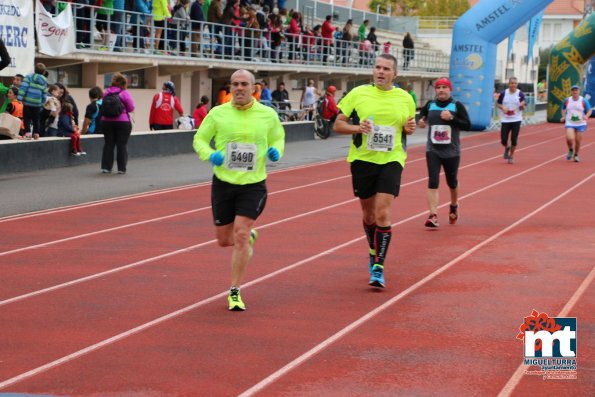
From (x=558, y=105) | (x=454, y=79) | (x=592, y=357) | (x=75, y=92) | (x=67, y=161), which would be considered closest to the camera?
(x=592, y=357)

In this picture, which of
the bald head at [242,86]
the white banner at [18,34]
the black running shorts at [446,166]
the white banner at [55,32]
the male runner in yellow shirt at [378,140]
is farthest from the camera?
the white banner at [55,32]

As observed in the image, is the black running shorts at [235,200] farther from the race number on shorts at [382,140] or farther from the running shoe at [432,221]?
the running shoe at [432,221]

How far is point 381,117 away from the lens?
10.3 metres

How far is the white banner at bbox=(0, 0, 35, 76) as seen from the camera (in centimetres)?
2145

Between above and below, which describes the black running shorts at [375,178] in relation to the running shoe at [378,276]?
above

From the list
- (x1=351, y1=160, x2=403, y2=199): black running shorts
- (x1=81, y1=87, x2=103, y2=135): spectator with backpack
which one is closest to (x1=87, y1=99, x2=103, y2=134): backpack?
(x1=81, y1=87, x2=103, y2=135): spectator with backpack

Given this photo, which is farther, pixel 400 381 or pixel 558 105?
pixel 558 105

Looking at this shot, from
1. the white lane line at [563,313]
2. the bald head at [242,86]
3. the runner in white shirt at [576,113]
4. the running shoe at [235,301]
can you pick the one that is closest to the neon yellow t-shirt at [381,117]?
the bald head at [242,86]

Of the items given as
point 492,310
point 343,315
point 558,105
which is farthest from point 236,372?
point 558,105

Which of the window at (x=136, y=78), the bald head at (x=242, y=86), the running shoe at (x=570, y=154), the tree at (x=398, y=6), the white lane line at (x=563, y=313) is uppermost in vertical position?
the tree at (x=398, y=6)

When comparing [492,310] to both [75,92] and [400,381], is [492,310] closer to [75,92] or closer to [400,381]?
[400,381]

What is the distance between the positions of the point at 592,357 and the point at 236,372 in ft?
7.40

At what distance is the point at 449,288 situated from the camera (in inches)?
394

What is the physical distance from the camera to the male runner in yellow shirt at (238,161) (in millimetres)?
8828
